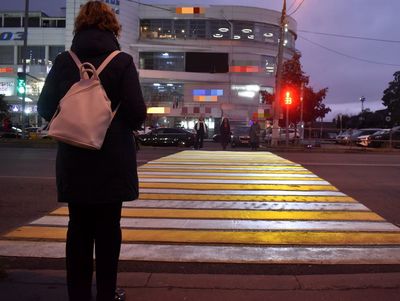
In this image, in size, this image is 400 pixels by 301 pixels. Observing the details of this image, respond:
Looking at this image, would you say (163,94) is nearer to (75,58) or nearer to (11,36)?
(11,36)

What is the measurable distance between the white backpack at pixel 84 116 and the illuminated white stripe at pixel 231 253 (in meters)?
2.31

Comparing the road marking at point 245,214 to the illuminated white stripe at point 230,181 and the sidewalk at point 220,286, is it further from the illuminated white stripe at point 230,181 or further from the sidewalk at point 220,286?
the illuminated white stripe at point 230,181

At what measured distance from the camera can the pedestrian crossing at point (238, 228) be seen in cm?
538

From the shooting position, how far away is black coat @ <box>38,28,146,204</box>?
3.25 meters

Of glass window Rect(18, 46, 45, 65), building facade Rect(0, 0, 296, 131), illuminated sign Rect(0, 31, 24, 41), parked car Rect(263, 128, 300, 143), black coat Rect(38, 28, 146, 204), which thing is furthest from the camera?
glass window Rect(18, 46, 45, 65)

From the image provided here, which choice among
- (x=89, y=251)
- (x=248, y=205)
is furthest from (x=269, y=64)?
(x=89, y=251)

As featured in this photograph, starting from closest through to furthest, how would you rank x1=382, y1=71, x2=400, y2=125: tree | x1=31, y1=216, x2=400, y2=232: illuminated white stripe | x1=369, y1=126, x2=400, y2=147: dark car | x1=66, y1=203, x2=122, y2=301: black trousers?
x1=66, y1=203, x2=122, y2=301: black trousers
x1=31, y1=216, x2=400, y2=232: illuminated white stripe
x1=369, y1=126, x2=400, y2=147: dark car
x1=382, y1=71, x2=400, y2=125: tree

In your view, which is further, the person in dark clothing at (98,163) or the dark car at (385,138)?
the dark car at (385,138)

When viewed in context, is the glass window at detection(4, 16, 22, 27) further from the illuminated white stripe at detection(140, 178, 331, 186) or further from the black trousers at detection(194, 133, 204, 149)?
the illuminated white stripe at detection(140, 178, 331, 186)

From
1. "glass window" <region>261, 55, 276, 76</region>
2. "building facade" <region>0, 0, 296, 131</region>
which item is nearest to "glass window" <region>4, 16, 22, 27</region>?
"building facade" <region>0, 0, 296, 131</region>

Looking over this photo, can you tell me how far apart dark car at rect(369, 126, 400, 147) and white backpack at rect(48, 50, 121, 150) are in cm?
3036

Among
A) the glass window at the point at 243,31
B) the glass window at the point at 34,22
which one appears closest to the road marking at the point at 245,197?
the glass window at the point at 243,31

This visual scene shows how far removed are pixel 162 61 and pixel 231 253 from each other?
58.5m

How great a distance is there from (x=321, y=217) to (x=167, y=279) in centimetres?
332
